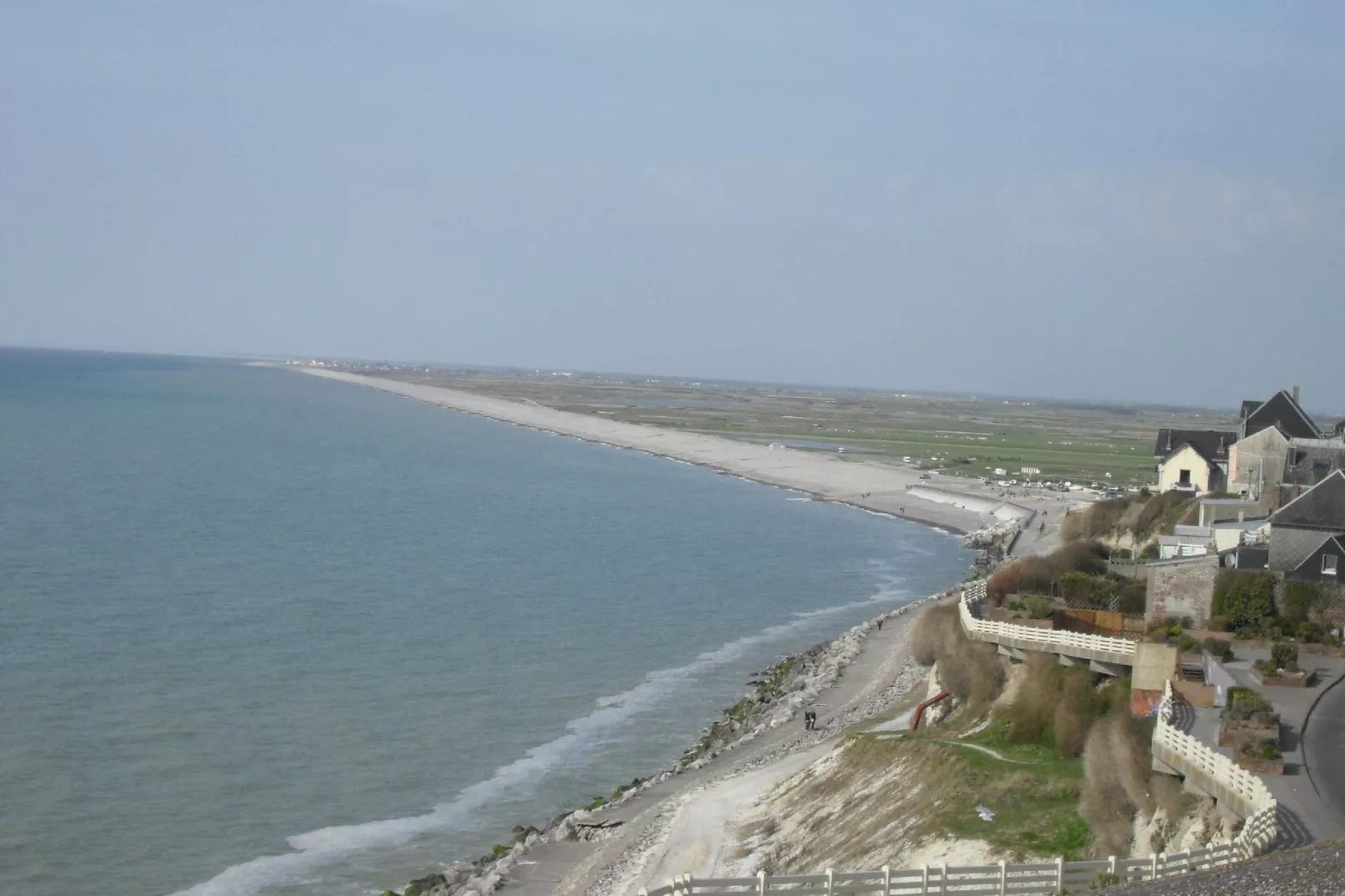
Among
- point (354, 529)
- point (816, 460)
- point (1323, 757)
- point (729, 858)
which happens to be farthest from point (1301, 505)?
point (816, 460)

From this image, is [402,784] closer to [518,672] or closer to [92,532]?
[518,672]

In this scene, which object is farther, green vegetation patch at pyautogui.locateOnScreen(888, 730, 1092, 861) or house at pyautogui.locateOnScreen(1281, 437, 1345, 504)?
house at pyautogui.locateOnScreen(1281, 437, 1345, 504)

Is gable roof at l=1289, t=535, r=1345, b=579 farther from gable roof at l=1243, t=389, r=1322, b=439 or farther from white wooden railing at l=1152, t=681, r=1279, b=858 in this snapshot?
gable roof at l=1243, t=389, r=1322, b=439

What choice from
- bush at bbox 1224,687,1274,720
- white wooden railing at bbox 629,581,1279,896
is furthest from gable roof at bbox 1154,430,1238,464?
white wooden railing at bbox 629,581,1279,896

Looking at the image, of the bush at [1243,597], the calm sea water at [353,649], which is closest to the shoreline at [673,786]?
the calm sea water at [353,649]

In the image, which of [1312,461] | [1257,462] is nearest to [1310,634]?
[1312,461]
